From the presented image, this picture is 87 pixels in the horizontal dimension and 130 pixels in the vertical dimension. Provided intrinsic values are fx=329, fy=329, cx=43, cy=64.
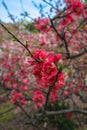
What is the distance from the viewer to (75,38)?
41.2 feet

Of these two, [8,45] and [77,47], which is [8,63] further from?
[8,45]

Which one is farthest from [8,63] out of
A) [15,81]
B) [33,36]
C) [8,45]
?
[33,36]

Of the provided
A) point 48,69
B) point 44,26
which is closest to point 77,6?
point 44,26

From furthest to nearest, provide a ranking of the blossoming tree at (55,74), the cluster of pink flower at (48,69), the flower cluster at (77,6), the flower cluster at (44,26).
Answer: the flower cluster at (44,26) < the flower cluster at (77,6) < the blossoming tree at (55,74) < the cluster of pink flower at (48,69)

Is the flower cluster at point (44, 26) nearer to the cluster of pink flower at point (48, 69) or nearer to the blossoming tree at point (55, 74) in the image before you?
the blossoming tree at point (55, 74)

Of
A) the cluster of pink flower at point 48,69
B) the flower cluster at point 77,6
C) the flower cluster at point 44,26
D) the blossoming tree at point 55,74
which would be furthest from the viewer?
the flower cluster at point 44,26

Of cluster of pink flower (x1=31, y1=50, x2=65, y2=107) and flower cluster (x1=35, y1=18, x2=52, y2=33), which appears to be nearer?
cluster of pink flower (x1=31, y1=50, x2=65, y2=107)

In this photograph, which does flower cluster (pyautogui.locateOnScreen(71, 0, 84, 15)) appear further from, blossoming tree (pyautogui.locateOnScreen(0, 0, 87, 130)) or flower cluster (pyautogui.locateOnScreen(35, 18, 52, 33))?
flower cluster (pyautogui.locateOnScreen(35, 18, 52, 33))

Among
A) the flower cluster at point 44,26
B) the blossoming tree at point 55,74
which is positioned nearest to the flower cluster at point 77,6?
the blossoming tree at point 55,74

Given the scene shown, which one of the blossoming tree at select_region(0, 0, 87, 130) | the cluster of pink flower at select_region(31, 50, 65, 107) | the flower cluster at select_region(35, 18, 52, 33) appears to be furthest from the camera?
the flower cluster at select_region(35, 18, 52, 33)

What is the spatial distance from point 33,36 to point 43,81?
14187 millimetres

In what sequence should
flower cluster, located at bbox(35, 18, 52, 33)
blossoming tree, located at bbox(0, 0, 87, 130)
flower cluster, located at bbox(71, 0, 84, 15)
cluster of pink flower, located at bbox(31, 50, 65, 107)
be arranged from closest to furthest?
cluster of pink flower, located at bbox(31, 50, 65, 107) < blossoming tree, located at bbox(0, 0, 87, 130) < flower cluster, located at bbox(71, 0, 84, 15) < flower cluster, located at bbox(35, 18, 52, 33)

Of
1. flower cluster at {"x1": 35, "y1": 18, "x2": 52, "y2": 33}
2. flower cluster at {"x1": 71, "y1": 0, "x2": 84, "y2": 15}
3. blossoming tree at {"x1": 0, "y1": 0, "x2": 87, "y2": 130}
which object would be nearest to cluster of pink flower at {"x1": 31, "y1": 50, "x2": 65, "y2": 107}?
blossoming tree at {"x1": 0, "y1": 0, "x2": 87, "y2": 130}

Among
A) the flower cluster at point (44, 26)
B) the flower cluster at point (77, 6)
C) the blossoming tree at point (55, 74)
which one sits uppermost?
the flower cluster at point (77, 6)
